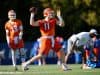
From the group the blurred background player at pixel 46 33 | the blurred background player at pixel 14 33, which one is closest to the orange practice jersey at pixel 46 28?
the blurred background player at pixel 46 33

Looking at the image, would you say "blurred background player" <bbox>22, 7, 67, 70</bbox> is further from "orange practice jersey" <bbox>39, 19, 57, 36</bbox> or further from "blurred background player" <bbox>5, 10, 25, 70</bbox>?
"blurred background player" <bbox>5, 10, 25, 70</bbox>

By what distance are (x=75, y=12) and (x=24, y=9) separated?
3580 mm

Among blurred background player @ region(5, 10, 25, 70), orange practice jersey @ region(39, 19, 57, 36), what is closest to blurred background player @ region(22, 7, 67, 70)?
orange practice jersey @ region(39, 19, 57, 36)

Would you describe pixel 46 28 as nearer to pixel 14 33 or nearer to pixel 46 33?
pixel 46 33

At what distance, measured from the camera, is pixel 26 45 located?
2941 centimetres

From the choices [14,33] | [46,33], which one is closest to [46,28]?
[46,33]

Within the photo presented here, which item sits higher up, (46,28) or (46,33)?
(46,28)

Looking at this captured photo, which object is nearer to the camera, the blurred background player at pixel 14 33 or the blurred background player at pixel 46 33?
the blurred background player at pixel 46 33

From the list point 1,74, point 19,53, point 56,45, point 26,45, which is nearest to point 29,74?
point 1,74

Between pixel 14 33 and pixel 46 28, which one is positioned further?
pixel 14 33

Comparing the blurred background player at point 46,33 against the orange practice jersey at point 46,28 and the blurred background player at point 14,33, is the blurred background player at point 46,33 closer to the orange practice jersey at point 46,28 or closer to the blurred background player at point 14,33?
the orange practice jersey at point 46,28

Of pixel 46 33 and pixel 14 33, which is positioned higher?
pixel 14 33

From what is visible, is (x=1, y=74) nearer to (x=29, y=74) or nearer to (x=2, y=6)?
(x=29, y=74)

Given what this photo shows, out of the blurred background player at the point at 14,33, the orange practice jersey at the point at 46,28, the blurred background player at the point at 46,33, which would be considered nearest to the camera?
the blurred background player at the point at 46,33
